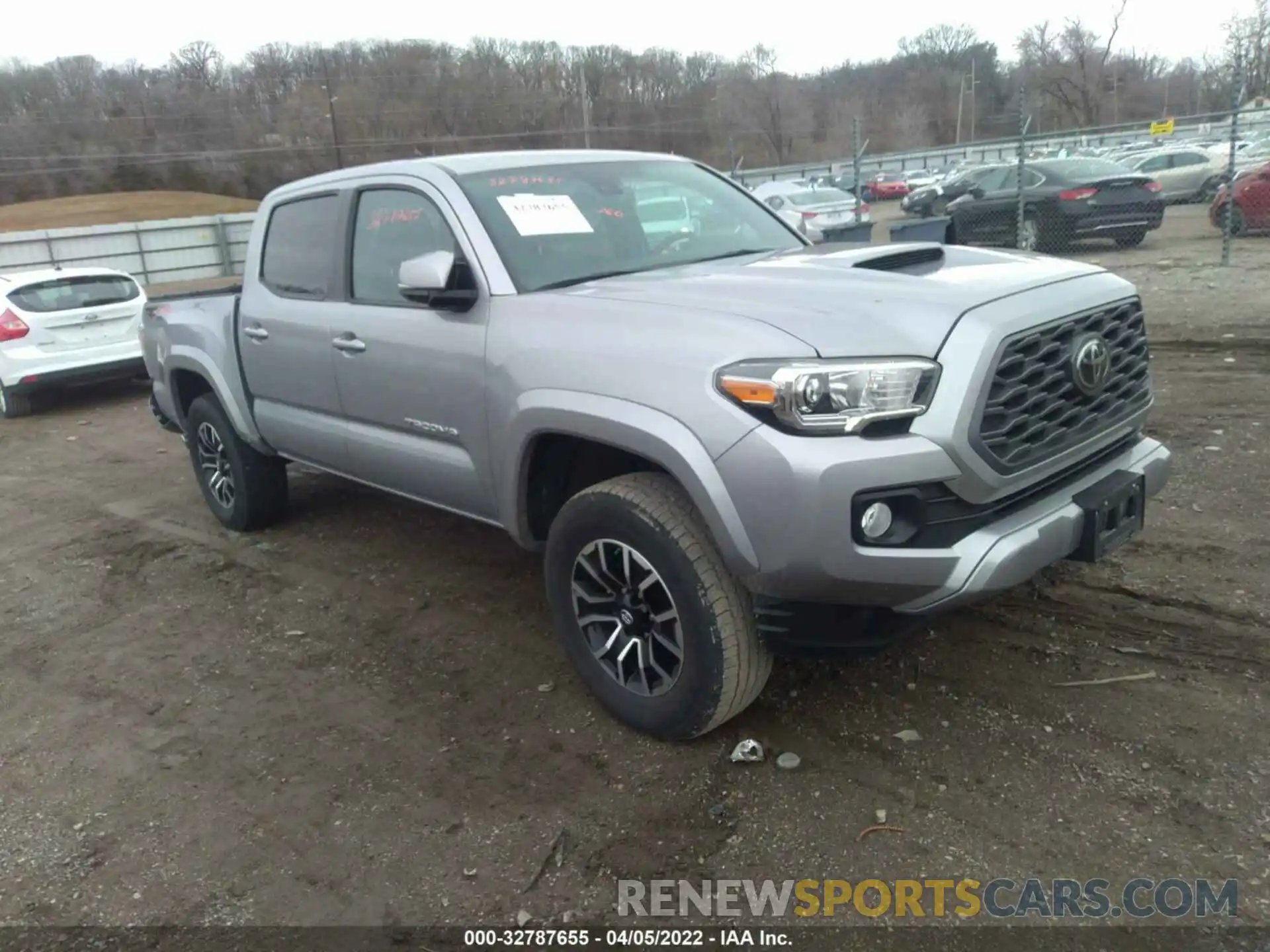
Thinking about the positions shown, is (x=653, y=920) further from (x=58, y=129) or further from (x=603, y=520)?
(x=58, y=129)

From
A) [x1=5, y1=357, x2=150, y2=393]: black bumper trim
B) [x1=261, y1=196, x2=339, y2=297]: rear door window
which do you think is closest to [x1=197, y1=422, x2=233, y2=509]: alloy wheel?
[x1=261, y1=196, x2=339, y2=297]: rear door window

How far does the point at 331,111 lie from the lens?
2020 inches

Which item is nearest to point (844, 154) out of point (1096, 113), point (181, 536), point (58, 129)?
point (1096, 113)

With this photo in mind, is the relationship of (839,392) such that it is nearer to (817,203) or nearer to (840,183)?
(817,203)

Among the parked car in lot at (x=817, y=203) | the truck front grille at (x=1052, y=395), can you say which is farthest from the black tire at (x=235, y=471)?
the parked car in lot at (x=817, y=203)

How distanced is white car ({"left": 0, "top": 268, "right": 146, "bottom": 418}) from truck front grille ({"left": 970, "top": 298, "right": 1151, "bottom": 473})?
9.87 meters

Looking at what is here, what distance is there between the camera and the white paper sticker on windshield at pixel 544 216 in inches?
153

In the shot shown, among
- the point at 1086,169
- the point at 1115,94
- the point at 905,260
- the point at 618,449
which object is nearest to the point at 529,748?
the point at 618,449

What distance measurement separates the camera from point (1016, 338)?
9.52 ft

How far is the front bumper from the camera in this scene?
2.69 m

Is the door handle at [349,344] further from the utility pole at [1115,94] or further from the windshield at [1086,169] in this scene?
the utility pole at [1115,94]

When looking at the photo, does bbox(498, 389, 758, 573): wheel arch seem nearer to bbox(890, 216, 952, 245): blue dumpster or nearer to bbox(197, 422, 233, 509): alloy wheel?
bbox(197, 422, 233, 509): alloy wheel

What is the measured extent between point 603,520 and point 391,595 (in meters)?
2.06

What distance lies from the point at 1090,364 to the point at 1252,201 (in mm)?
14023
